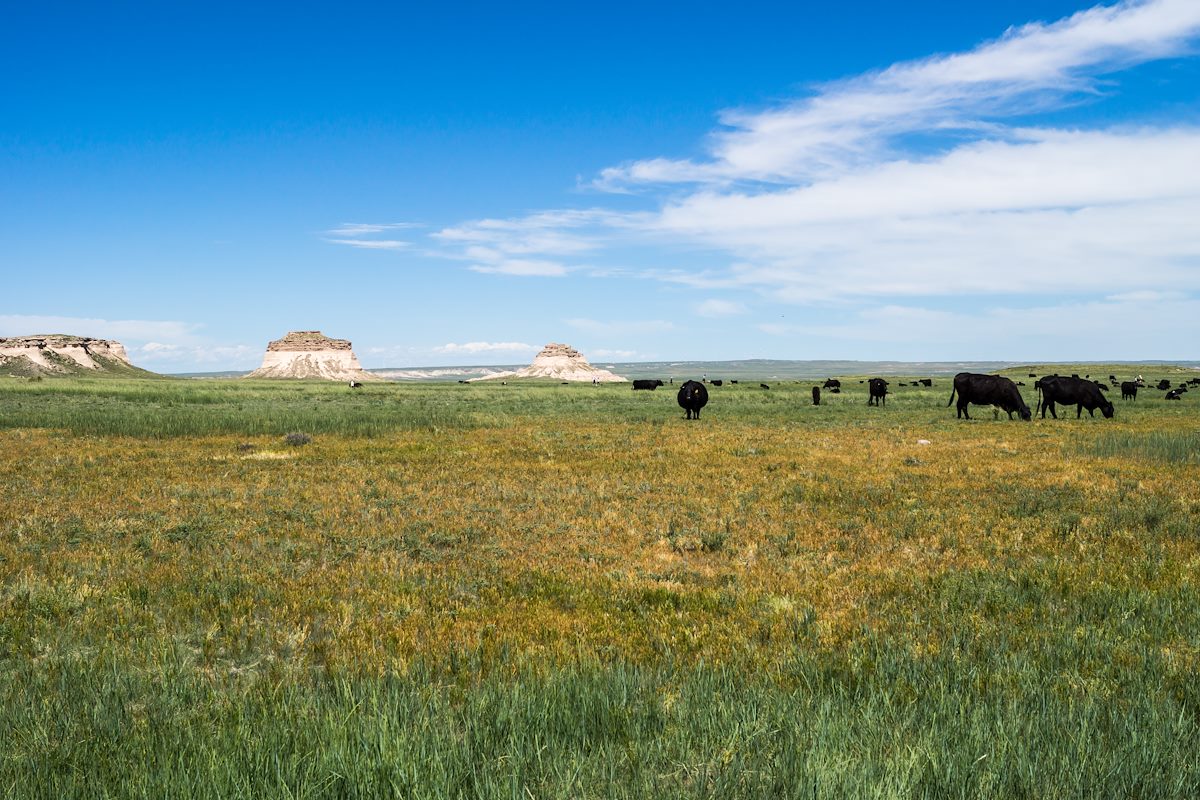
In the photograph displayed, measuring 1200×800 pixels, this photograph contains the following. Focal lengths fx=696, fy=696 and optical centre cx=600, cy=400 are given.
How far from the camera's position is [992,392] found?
34750mm

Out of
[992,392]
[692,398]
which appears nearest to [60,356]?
[692,398]

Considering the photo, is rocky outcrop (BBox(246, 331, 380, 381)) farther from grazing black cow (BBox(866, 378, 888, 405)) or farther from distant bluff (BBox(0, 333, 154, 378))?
grazing black cow (BBox(866, 378, 888, 405))

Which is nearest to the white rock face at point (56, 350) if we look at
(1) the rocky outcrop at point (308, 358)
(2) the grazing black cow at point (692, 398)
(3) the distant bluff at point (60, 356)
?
(3) the distant bluff at point (60, 356)

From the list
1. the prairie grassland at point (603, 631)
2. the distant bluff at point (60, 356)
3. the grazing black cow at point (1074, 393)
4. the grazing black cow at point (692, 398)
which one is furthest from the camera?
the distant bluff at point (60, 356)

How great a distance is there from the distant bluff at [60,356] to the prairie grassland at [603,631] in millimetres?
169606

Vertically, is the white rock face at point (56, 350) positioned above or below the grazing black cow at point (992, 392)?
above

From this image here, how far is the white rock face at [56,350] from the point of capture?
500 feet

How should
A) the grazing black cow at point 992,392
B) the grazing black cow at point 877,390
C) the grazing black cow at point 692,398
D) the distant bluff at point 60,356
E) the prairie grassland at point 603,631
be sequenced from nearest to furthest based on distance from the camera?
the prairie grassland at point 603,631 < the grazing black cow at point 992,392 < the grazing black cow at point 692,398 < the grazing black cow at point 877,390 < the distant bluff at point 60,356

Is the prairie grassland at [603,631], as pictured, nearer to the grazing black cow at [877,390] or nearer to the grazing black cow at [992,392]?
the grazing black cow at [992,392]

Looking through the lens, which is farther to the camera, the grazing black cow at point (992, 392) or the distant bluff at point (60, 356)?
the distant bluff at point (60, 356)

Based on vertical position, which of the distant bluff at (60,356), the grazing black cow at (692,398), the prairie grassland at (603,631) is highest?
the distant bluff at (60,356)

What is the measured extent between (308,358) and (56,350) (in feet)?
179

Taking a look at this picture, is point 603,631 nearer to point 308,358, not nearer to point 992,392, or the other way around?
point 992,392

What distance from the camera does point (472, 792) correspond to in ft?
11.9
